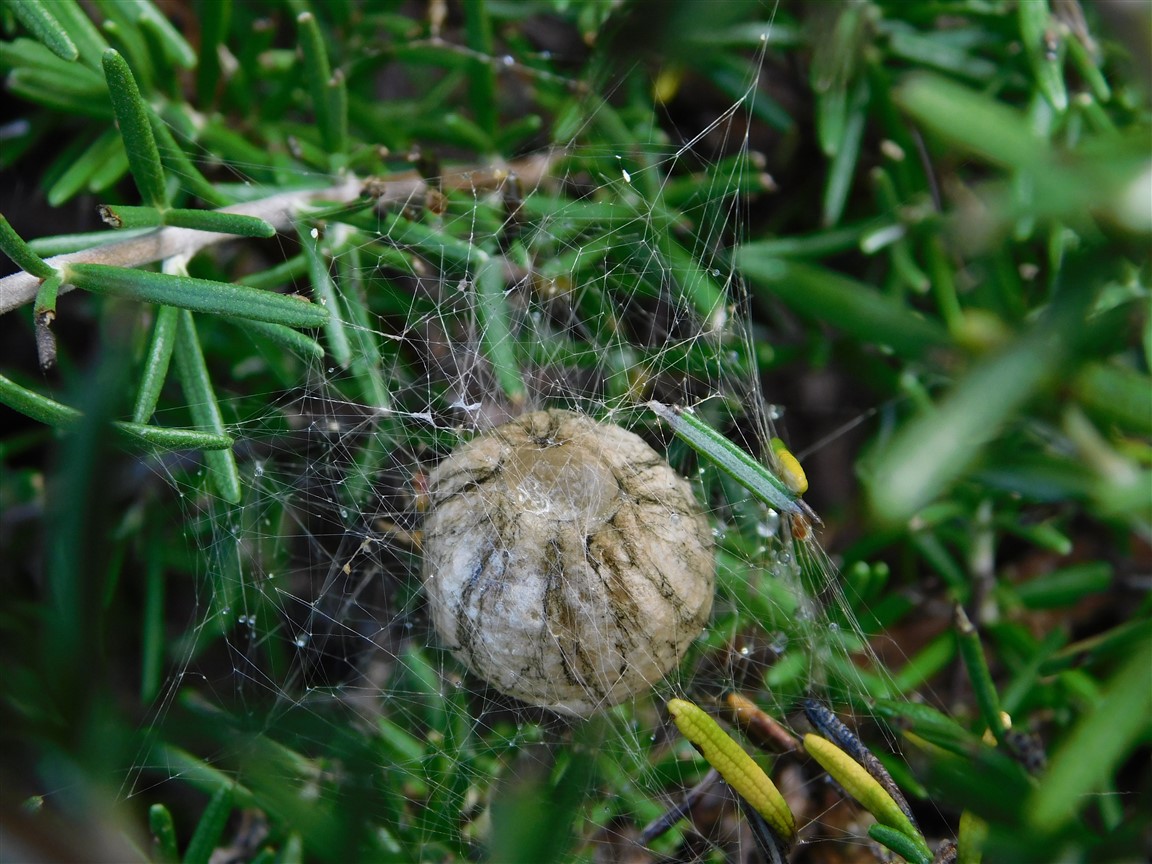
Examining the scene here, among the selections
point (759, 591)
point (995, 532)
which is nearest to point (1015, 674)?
point (995, 532)

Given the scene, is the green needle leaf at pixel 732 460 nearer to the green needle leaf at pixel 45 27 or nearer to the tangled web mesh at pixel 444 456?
the tangled web mesh at pixel 444 456

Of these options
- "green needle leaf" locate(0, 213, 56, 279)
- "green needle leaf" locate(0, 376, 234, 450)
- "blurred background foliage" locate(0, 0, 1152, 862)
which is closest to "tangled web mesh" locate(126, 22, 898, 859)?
"blurred background foliage" locate(0, 0, 1152, 862)

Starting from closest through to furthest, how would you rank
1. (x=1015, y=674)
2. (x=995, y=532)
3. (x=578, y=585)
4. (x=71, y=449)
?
1. (x=71, y=449)
2. (x=578, y=585)
3. (x=1015, y=674)
4. (x=995, y=532)

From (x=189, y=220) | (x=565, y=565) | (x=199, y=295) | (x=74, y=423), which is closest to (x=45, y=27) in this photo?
(x=189, y=220)

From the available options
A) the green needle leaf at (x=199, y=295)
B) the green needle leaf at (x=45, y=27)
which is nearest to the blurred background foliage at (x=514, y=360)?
the green needle leaf at (x=45, y=27)

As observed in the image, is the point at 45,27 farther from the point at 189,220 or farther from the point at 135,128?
the point at 189,220

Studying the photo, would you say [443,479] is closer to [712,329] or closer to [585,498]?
[585,498]

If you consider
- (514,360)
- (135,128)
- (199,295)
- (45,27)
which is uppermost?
(45,27)
